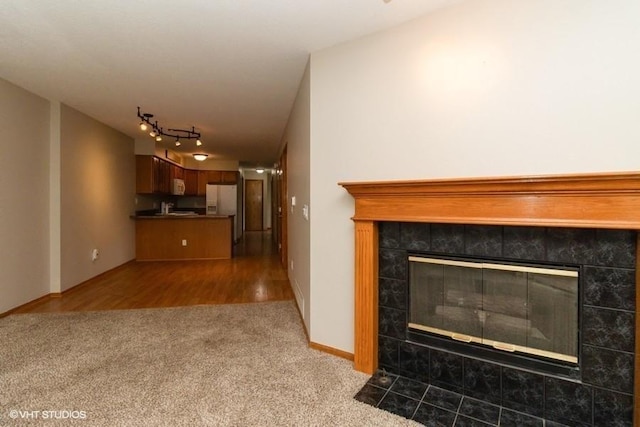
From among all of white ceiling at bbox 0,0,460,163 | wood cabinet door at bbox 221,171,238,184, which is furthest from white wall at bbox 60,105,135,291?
wood cabinet door at bbox 221,171,238,184

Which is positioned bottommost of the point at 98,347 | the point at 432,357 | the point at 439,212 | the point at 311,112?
the point at 98,347

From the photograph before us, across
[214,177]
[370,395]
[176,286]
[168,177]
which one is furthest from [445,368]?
[214,177]

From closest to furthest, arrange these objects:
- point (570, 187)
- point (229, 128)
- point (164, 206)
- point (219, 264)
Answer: point (570, 187) < point (229, 128) < point (219, 264) < point (164, 206)

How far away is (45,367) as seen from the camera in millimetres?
2158

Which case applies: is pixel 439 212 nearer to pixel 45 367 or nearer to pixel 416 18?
pixel 416 18

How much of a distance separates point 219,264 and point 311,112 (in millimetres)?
4307

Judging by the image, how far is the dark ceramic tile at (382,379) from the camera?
196 centimetres

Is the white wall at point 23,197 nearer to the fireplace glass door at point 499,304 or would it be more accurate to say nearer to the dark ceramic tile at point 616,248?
the fireplace glass door at point 499,304

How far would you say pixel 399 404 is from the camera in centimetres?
176

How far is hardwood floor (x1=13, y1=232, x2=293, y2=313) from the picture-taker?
3598 millimetres

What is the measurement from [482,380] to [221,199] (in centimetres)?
712

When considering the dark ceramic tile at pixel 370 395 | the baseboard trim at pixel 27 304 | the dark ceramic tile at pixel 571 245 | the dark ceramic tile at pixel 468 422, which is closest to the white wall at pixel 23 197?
the baseboard trim at pixel 27 304

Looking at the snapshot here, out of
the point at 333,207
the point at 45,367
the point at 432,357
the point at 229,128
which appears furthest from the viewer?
the point at 229,128

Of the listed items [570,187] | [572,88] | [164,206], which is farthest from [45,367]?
[164,206]
